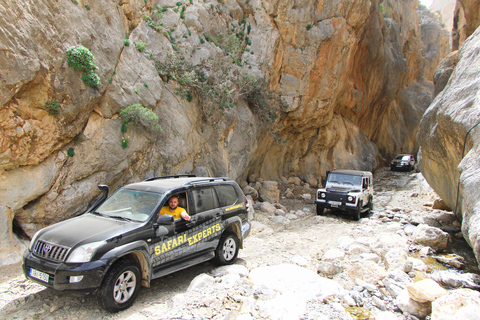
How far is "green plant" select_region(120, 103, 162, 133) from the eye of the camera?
327 inches

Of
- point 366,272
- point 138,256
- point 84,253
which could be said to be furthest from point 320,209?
point 84,253

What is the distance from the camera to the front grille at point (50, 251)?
12.6ft

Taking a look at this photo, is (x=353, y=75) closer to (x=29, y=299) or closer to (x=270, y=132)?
(x=270, y=132)

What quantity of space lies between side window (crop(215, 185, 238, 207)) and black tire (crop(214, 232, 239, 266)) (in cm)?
61

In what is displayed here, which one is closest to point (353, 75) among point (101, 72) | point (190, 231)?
point (101, 72)

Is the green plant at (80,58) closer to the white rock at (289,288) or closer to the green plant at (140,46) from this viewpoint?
the green plant at (140,46)

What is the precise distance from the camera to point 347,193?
11.1 m

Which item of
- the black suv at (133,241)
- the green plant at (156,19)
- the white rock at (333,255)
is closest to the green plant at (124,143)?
the black suv at (133,241)

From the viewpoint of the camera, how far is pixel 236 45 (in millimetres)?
14344

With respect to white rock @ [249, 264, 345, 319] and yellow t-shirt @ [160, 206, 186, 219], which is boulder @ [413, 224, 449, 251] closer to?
white rock @ [249, 264, 345, 319]

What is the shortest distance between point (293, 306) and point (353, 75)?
24914 millimetres

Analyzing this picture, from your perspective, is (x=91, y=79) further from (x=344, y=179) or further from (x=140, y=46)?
(x=344, y=179)

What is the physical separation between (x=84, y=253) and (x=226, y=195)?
9.41 ft

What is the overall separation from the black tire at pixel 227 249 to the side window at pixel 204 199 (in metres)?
0.67
